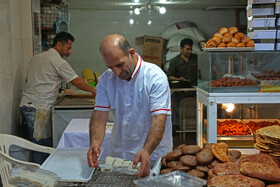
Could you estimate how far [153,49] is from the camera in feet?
18.8

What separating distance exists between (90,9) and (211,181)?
183 inches

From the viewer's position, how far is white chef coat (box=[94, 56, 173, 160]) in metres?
2.27

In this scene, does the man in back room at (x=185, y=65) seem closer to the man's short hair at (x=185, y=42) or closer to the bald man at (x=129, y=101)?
the man's short hair at (x=185, y=42)

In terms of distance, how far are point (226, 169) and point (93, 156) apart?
0.70 m

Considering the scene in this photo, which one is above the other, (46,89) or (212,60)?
(212,60)

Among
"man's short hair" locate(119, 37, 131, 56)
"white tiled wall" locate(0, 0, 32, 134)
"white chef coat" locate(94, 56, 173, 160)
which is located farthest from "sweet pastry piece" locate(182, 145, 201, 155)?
"white tiled wall" locate(0, 0, 32, 134)

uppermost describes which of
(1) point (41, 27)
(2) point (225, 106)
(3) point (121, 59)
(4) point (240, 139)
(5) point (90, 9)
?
(5) point (90, 9)

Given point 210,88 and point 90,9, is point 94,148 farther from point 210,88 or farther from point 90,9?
point 90,9

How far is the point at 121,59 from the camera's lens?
205 centimetres

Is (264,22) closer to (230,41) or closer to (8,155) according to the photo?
(230,41)

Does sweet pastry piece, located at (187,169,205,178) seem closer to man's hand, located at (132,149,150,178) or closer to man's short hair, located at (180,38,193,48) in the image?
man's hand, located at (132,149,150,178)

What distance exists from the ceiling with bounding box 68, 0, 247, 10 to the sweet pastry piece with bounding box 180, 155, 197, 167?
429 centimetres

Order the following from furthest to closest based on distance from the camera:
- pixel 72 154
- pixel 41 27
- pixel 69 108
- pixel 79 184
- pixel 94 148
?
pixel 41 27
pixel 69 108
pixel 72 154
pixel 94 148
pixel 79 184

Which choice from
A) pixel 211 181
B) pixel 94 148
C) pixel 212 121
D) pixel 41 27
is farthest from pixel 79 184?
pixel 41 27
